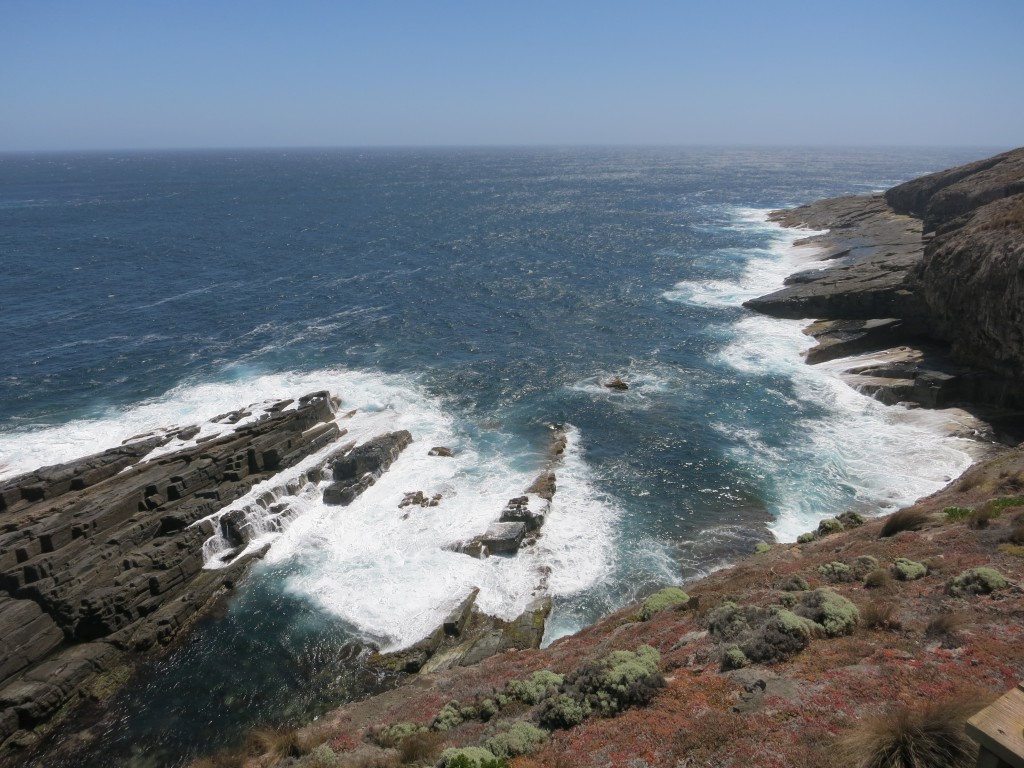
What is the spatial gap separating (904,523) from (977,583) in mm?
7225

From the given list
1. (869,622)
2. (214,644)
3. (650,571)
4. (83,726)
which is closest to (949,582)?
(869,622)

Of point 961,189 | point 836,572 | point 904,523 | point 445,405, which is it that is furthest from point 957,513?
point 961,189

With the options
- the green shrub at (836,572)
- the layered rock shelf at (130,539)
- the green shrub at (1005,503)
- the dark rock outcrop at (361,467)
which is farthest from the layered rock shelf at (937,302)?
the layered rock shelf at (130,539)

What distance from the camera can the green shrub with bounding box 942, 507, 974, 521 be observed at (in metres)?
22.5

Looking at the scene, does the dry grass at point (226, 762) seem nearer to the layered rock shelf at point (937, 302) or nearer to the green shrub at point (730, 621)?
the green shrub at point (730, 621)

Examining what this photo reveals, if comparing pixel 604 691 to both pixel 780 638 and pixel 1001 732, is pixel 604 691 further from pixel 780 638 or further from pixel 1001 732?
pixel 1001 732

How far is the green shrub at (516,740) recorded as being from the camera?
46.5 ft

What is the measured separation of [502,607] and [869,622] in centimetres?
1762

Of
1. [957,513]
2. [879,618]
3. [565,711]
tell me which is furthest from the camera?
[957,513]

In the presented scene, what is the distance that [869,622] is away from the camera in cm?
1602

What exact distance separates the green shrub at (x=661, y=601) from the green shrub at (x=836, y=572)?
4.90 metres

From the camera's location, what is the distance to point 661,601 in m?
22.9

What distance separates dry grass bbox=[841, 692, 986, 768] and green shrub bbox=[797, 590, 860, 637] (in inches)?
201

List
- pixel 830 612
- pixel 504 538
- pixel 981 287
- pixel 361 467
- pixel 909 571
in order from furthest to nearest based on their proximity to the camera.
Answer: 1. pixel 981 287
2. pixel 361 467
3. pixel 504 538
4. pixel 909 571
5. pixel 830 612
